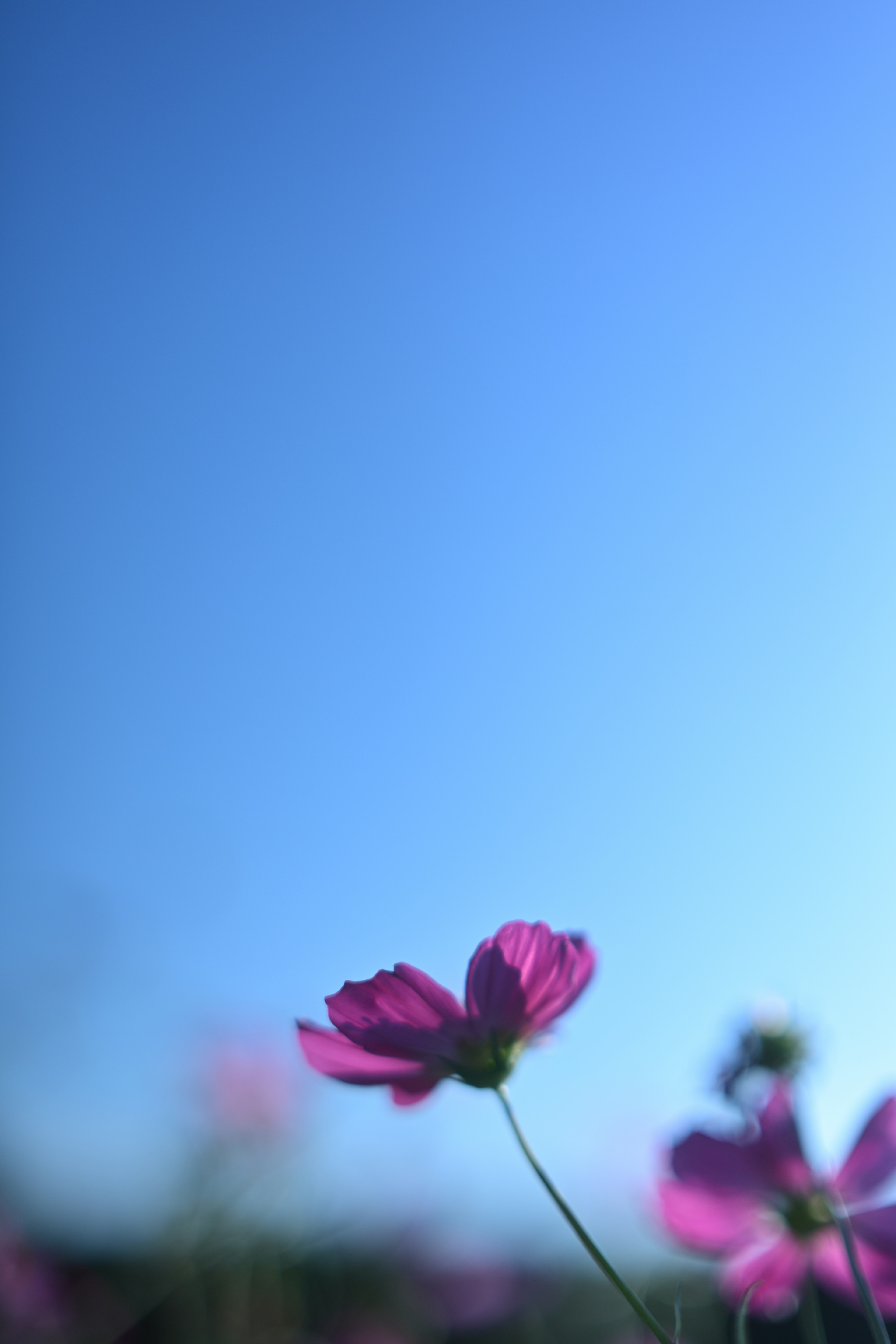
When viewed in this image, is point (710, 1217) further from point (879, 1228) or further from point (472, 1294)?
point (472, 1294)

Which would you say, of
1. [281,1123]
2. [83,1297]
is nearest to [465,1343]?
[281,1123]

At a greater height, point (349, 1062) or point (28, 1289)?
point (28, 1289)

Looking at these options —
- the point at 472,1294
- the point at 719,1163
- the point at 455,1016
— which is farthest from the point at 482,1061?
the point at 472,1294

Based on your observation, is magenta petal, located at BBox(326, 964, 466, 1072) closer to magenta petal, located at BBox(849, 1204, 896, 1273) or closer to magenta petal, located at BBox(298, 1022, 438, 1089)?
magenta petal, located at BBox(298, 1022, 438, 1089)

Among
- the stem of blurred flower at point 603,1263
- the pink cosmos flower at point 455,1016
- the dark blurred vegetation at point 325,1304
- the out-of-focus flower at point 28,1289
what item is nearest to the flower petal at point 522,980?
the pink cosmos flower at point 455,1016

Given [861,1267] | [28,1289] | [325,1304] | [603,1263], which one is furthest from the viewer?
[325,1304]

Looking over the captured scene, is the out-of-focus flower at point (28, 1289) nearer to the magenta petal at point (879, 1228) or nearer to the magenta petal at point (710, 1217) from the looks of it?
the magenta petal at point (710, 1217)
